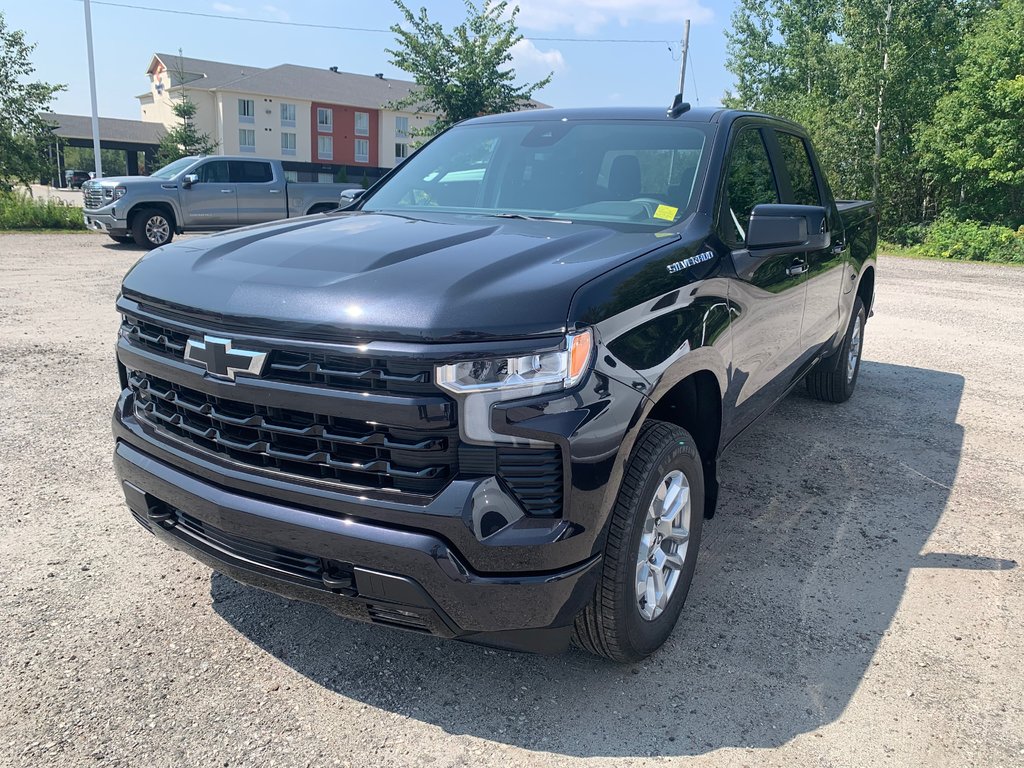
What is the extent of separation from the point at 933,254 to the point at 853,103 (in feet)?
17.9

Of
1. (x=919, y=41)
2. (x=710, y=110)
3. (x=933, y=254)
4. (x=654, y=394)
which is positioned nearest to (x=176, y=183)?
(x=710, y=110)

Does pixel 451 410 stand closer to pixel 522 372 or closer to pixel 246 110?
pixel 522 372

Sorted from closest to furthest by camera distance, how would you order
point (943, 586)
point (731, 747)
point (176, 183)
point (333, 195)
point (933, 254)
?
point (731, 747)
point (943, 586)
point (176, 183)
point (333, 195)
point (933, 254)

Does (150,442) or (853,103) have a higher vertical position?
(853,103)

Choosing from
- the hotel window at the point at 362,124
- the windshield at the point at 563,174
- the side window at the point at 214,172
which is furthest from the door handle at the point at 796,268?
the hotel window at the point at 362,124

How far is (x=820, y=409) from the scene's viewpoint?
20.1 ft

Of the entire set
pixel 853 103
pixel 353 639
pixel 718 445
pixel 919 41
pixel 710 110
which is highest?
pixel 919 41

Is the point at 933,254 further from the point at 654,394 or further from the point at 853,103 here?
the point at 654,394

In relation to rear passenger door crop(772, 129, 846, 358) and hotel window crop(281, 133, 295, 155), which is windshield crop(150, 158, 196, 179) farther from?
hotel window crop(281, 133, 295, 155)

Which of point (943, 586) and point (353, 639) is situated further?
point (943, 586)

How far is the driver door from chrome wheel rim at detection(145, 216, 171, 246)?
1.42ft

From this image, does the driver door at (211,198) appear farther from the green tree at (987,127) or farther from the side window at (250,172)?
the green tree at (987,127)

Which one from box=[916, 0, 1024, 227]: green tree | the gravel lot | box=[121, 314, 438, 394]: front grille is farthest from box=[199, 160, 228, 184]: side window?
box=[916, 0, 1024, 227]: green tree

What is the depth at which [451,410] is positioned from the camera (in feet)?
6.93
